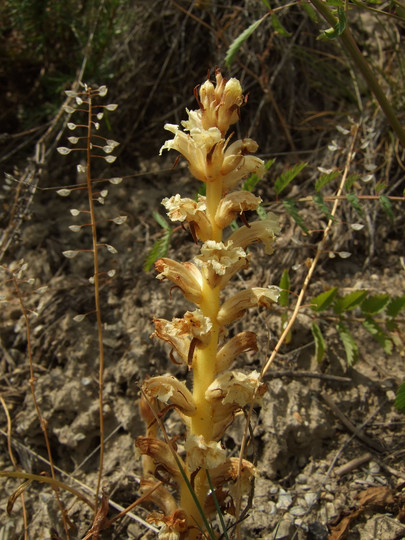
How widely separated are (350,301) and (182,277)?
1054mm

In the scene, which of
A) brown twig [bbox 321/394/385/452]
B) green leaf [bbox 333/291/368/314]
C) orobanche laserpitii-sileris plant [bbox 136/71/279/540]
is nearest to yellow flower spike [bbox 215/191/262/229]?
orobanche laserpitii-sileris plant [bbox 136/71/279/540]

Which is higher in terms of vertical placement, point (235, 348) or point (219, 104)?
point (219, 104)

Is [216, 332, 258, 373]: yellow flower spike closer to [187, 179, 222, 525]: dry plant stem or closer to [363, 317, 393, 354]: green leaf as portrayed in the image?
[187, 179, 222, 525]: dry plant stem

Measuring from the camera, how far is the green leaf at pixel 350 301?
7.45 feet

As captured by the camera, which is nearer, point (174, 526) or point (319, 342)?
point (174, 526)

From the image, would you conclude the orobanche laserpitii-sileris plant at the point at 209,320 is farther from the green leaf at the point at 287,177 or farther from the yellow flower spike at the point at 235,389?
the green leaf at the point at 287,177

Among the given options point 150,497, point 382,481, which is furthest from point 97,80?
point 382,481

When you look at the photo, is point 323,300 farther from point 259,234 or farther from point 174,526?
point 174,526

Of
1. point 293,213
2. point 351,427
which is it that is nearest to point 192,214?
point 293,213

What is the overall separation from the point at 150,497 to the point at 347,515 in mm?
840

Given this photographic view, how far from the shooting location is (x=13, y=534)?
6.57 feet

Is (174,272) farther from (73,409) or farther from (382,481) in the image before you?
(382,481)

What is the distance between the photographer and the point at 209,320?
1.53m

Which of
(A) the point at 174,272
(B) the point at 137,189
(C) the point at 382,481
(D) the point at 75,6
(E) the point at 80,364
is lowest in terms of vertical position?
(C) the point at 382,481
